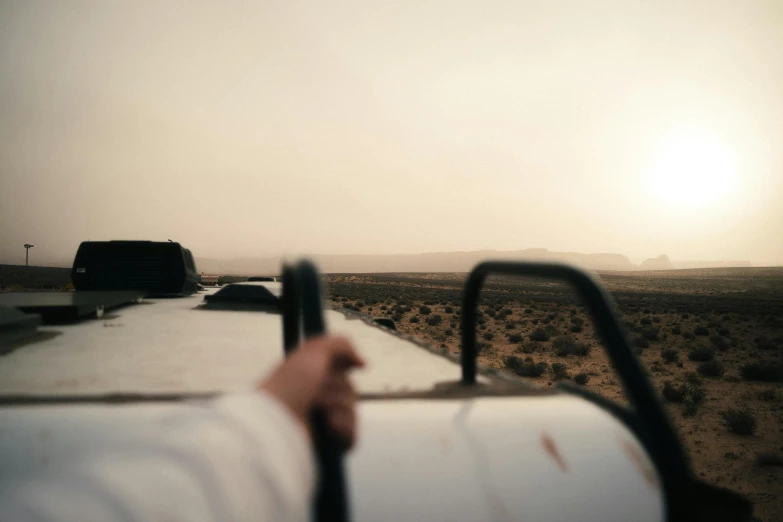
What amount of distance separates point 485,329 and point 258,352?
26.9 metres

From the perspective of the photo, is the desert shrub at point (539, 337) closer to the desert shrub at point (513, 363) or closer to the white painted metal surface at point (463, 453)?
the desert shrub at point (513, 363)

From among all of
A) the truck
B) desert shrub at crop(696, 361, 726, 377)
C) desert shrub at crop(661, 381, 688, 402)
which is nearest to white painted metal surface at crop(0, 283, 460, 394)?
the truck

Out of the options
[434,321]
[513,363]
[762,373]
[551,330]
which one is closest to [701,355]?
[762,373]

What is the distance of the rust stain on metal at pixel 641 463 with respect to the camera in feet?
5.05

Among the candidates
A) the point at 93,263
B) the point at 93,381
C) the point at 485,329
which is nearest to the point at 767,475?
the point at 93,381

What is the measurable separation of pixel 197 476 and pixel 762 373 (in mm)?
20843

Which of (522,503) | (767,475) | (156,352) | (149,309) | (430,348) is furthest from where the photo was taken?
(767,475)

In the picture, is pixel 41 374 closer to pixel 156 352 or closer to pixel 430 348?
pixel 156 352

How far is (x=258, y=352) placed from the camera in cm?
320

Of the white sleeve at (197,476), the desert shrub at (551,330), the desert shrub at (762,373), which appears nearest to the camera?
the white sleeve at (197,476)

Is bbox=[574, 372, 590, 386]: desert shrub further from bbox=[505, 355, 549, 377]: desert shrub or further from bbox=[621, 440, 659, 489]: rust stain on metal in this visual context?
bbox=[621, 440, 659, 489]: rust stain on metal

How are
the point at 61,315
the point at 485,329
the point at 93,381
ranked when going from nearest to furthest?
the point at 93,381, the point at 61,315, the point at 485,329

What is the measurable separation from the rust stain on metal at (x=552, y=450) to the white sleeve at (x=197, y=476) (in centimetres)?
95

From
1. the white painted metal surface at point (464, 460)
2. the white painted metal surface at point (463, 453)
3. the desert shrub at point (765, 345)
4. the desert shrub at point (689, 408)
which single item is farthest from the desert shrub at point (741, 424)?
the desert shrub at point (765, 345)
